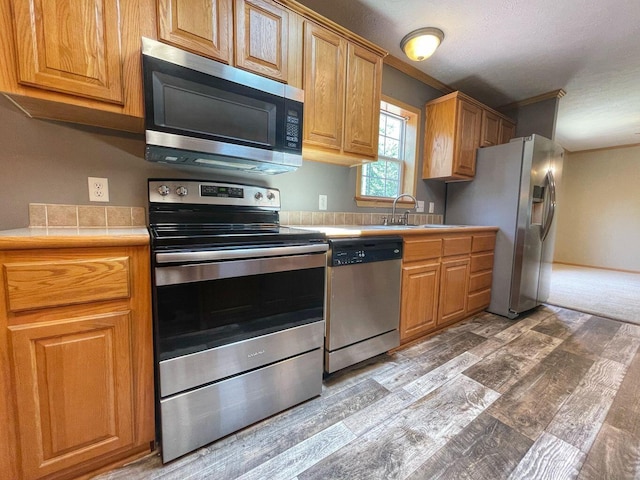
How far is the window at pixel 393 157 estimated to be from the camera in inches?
104

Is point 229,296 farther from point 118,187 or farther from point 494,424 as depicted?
point 494,424

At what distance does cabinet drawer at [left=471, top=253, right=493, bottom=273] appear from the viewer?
2.57 m

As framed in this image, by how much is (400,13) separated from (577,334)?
297cm

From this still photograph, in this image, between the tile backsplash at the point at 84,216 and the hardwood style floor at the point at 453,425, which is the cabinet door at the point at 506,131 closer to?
the hardwood style floor at the point at 453,425

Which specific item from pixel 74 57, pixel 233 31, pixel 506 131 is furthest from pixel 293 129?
pixel 506 131

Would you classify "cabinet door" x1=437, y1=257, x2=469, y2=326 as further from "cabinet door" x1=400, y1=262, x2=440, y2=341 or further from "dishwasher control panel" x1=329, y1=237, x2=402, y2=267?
"dishwasher control panel" x1=329, y1=237, x2=402, y2=267

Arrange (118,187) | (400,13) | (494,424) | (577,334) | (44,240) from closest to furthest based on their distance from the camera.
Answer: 1. (44,240)
2. (494,424)
3. (118,187)
4. (400,13)
5. (577,334)

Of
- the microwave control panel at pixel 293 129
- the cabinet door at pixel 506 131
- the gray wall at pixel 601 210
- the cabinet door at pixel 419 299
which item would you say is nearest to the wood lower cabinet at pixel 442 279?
the cabinet door at pixel 419 299

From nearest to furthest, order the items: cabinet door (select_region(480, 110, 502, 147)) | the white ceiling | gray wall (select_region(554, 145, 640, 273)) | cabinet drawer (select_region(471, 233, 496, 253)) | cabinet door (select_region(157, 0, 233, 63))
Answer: cabinet door (select_region(157, 0, 233, 63)) < the white ceiling < cabinet drawer (select_region(471, 233, 496, 253)) < cabinet door (select_region(480, 110, 502, 147)) < gray wall (select_region(554, 145, 640, 273))

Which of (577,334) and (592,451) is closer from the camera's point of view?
(592,451)

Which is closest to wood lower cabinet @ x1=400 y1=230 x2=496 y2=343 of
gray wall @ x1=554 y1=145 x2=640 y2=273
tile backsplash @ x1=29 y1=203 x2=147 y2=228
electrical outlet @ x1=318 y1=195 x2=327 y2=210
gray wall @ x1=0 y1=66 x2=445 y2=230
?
electrical outlet @ x1=318 y1=195 x2=327 y2=210

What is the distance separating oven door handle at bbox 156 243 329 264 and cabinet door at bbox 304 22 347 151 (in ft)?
2.36

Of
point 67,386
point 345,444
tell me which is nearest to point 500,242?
point 345,444

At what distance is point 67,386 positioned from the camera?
938mm
